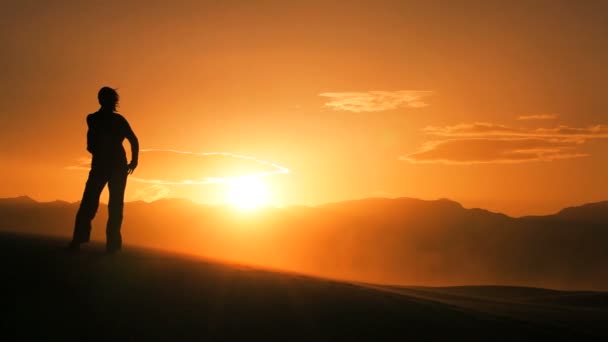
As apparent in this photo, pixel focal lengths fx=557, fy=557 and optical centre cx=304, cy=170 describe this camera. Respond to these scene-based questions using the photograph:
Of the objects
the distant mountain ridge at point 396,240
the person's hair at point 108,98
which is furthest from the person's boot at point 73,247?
the distant mountain ridge at point 396,240

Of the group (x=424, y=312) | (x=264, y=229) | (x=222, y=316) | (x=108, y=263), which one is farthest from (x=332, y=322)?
(x=264, y=229)

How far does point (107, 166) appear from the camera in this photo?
8.85 meters

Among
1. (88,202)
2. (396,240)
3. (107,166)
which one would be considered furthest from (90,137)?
(396,240)

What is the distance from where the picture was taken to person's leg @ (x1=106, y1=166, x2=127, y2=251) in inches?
352

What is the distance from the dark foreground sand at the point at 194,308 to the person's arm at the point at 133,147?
1.43 m

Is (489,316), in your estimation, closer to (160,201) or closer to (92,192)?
(92,192)

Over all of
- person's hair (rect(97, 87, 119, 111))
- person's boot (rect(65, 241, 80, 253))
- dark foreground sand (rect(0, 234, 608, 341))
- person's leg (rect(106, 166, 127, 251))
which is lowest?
dark foreground sand (rect(0, 234, 608, 341))

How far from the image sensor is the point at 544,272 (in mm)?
148125

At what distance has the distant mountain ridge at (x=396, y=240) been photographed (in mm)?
144750

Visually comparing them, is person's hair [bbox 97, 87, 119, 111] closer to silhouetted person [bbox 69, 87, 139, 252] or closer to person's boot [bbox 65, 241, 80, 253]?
silhouetted person [bbox 69, 87, 139, 252]

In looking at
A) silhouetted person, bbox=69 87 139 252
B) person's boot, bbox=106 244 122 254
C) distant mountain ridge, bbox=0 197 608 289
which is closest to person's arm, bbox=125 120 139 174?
silhouetted person, bbox=69 87 139 252

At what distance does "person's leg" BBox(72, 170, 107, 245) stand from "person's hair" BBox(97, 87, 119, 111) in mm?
1082

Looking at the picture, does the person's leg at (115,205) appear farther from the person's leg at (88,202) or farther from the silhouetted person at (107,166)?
the person's leg at (88,202)

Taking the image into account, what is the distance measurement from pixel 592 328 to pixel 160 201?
197 metres
